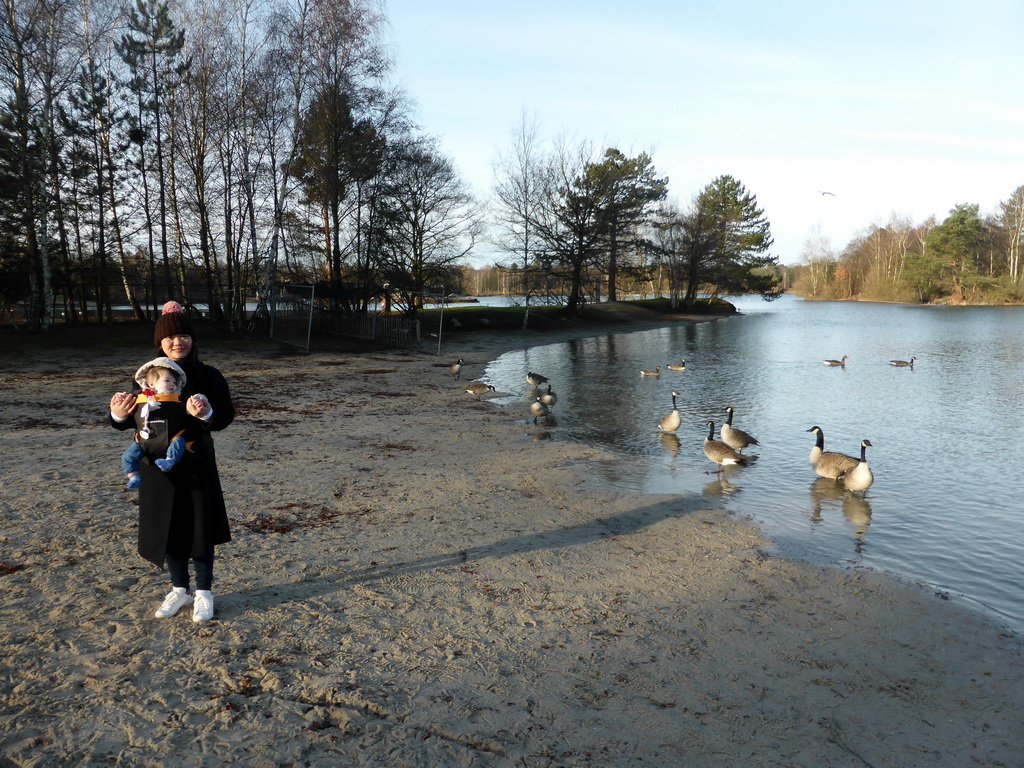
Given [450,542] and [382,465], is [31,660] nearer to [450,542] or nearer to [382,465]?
[450,542]

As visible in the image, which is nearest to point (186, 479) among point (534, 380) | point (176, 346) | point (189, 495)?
point (189, 495)

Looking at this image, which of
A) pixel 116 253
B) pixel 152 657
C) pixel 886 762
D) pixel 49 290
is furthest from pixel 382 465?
pixel 116 253

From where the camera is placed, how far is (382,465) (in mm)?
10648

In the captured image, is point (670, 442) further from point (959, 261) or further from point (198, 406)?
point (959, 261)

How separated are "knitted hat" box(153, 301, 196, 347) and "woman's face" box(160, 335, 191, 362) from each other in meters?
0.03

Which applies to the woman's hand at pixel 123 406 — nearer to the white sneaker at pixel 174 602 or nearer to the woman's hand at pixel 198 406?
the woman's hand at pixel 198 406

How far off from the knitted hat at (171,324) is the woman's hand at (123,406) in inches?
17.4

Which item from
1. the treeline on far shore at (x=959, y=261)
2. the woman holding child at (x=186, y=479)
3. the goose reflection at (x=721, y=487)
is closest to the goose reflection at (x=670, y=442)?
the goose reflection at (x=721, y=487)

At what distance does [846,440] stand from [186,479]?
1398 cm

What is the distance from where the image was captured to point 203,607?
197 inches

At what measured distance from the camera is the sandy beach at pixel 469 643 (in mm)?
3859

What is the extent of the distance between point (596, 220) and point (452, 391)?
117 feet

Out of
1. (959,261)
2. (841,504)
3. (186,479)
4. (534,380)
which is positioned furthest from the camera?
(959,261)

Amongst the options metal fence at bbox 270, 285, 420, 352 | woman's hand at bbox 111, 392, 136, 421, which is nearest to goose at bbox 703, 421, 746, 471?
woman's hand at bbox 111, 392, 136, 421
